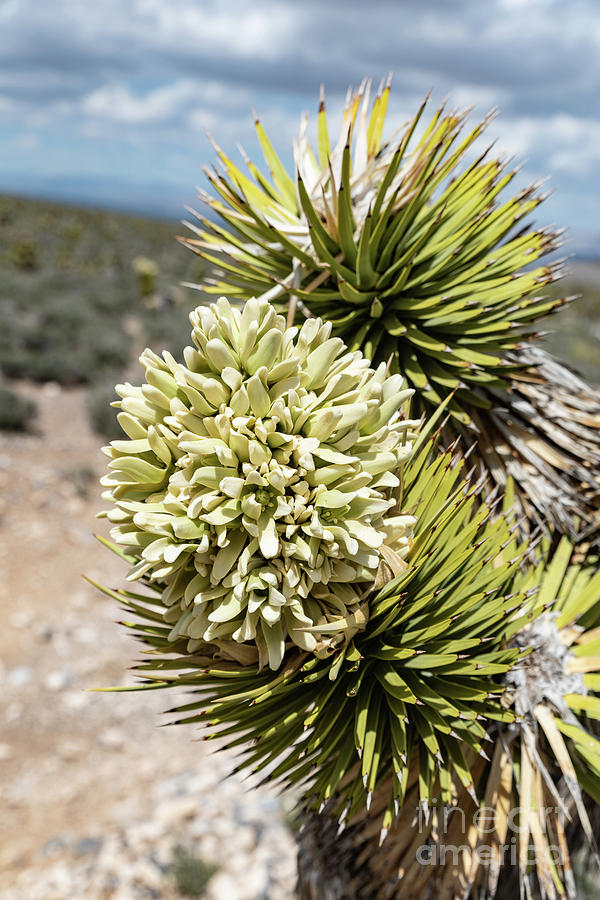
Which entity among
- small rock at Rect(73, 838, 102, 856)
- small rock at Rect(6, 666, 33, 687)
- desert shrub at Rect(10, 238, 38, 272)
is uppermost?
desert shrub at Rect(10, 238, 38, 272)

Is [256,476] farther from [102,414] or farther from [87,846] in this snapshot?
[102,414]

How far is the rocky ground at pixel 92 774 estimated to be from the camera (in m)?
4.57

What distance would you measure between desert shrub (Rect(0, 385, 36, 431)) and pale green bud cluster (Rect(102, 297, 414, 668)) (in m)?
10.4

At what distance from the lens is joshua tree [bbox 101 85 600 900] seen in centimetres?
126

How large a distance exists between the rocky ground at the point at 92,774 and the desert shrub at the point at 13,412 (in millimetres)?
2210

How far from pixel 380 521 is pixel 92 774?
539 cm

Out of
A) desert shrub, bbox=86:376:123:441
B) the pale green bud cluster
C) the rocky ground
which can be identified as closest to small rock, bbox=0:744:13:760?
the rocky ground

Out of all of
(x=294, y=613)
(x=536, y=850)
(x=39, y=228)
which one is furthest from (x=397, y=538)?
(x=39, y=228)

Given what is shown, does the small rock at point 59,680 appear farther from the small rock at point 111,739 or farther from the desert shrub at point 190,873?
the desert shrub at point 190,873

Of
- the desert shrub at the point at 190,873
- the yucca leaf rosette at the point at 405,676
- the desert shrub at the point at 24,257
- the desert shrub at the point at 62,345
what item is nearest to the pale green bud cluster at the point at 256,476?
the yucca leaf rosette at the point at 405,676

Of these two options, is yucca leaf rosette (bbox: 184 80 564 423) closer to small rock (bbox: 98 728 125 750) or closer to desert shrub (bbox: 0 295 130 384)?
small rock (bbox: 98 728 125 750)

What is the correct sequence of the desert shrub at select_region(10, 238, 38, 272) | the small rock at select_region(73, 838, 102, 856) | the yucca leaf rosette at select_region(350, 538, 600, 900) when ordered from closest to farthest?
the yucca leaf rosette at select_region(350, 538, 600, 900) < the small rock at select_region(73, 838, 102, 856) < the desert shrub at select_region(10, 238, 38, 272)

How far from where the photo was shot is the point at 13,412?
35.8 ft

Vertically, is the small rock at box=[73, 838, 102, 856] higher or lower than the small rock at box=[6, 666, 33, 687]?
higher
